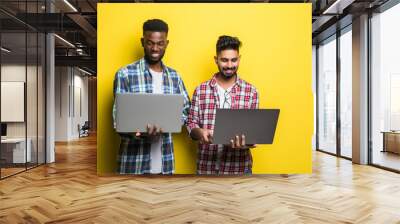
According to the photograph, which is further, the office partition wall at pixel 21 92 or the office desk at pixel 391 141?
the office desk at pixel 391 141

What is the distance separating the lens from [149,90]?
4145mm

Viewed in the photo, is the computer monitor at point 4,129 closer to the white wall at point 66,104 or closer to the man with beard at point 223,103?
the man with beard at point 223,103

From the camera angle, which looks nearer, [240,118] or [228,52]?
[240,118]

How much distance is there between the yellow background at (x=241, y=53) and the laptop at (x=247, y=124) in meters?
1.24

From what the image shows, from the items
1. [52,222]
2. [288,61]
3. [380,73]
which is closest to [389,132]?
[380,73]

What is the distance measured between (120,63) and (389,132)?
17.2 ft

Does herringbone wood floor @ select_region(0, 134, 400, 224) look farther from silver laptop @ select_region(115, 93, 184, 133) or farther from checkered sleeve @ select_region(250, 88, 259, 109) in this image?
checkered sleeve @ select_region(250, 88, 259, 109)

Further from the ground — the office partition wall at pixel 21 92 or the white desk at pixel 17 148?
the office partition wall at pixel 21 92

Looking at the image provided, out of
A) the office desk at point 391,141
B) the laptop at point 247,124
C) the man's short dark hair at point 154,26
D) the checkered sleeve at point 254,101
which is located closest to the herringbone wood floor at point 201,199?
the laptop at point 247,124

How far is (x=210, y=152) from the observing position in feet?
14.3

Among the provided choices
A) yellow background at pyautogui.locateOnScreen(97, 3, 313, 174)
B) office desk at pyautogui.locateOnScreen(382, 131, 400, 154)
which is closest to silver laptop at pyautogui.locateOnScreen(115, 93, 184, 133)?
yellow background at pyautogui.locateOnScreen(97, 3, 313, 174)

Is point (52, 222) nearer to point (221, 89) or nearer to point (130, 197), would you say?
point (130, 197)

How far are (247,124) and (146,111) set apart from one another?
917mm

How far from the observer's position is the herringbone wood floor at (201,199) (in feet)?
11.6
